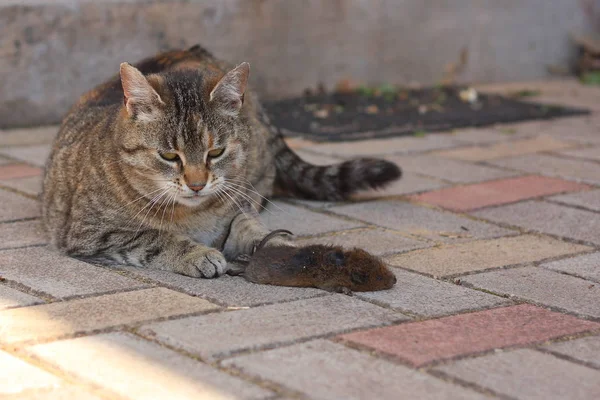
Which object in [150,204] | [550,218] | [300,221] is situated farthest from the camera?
[550,218]

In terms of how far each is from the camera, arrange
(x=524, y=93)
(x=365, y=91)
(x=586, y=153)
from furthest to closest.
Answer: (x=524, y=93), (x=365, y=91), (x=586, y=153)

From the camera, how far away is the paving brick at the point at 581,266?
3.92m

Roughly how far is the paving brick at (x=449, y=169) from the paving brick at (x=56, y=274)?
7.76 feet

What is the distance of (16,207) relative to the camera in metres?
4.73

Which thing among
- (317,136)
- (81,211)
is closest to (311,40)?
(317,136)

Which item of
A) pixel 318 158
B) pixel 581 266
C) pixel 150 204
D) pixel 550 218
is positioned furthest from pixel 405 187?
pixel 150 204

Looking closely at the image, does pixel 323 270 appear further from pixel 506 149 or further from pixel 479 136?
pixel 479 136

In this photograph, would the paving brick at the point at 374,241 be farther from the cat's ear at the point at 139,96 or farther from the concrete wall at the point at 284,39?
the concrete wall at the point at 284,39

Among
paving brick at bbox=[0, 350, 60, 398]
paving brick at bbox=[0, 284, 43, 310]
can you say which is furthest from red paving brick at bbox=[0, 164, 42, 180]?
paving brick at bbox=[0, 350, 60, 398]

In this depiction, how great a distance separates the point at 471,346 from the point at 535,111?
4655 millimetres

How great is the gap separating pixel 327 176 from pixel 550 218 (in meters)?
1.09

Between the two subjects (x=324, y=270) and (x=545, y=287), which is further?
(x=545, y=287)

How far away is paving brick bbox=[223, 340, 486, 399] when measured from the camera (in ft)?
8.89

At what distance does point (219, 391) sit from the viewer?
268 cm
